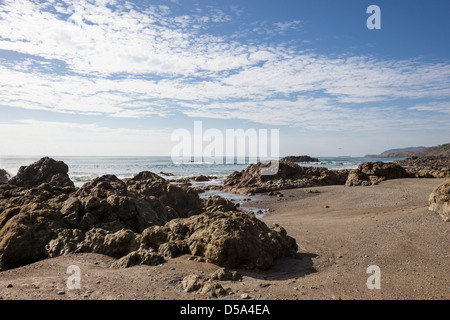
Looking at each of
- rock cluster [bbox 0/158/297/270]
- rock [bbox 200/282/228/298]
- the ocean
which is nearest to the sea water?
the ocean

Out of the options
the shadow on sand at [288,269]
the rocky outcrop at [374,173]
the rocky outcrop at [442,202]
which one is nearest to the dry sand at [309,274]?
the shadow on sand at [288,269]

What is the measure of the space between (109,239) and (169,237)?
4.78 feet

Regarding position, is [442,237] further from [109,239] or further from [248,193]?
[248,193]

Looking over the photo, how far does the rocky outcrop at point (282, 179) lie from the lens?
88.0ft

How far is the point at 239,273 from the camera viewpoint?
5223 mm

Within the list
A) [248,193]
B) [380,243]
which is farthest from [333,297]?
[248,193]

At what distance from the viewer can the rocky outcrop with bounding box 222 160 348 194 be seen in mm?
26812

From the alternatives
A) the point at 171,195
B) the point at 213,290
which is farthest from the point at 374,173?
the point at 213,290

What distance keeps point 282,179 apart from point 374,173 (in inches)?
345

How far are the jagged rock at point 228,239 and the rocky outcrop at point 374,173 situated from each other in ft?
69.7
